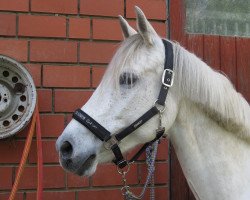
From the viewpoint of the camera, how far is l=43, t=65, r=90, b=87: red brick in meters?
2.51

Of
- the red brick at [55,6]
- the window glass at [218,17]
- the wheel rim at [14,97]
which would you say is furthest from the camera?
the window glass at [218,17]

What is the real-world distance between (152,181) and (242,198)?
823 mm

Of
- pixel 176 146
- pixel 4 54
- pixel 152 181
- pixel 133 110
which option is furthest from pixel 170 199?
pixel 4 54

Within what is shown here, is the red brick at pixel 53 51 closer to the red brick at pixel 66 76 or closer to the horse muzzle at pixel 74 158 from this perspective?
the red brick at pixel 66 76

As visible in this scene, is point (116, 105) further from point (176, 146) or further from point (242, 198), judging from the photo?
point (242, 198)

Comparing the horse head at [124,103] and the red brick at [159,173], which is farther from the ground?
the horse head at [124,103]

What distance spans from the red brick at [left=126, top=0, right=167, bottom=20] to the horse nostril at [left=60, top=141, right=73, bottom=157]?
1.21 meters

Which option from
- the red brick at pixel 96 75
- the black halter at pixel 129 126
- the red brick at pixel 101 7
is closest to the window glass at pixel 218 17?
the red brick at pixel 101 7

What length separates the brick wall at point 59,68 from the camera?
247 cm

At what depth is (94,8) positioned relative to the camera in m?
2.60

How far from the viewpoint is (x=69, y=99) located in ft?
8.29

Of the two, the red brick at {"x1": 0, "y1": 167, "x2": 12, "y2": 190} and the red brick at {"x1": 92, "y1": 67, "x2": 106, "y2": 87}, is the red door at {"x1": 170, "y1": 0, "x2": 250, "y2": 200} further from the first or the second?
the red brick at {"x1": 0, "y1": 167, "x2": 12, "y2": 190}

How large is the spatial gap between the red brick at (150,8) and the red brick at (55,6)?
0.34 metres

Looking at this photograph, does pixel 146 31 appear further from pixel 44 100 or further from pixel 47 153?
pixel 47 153
